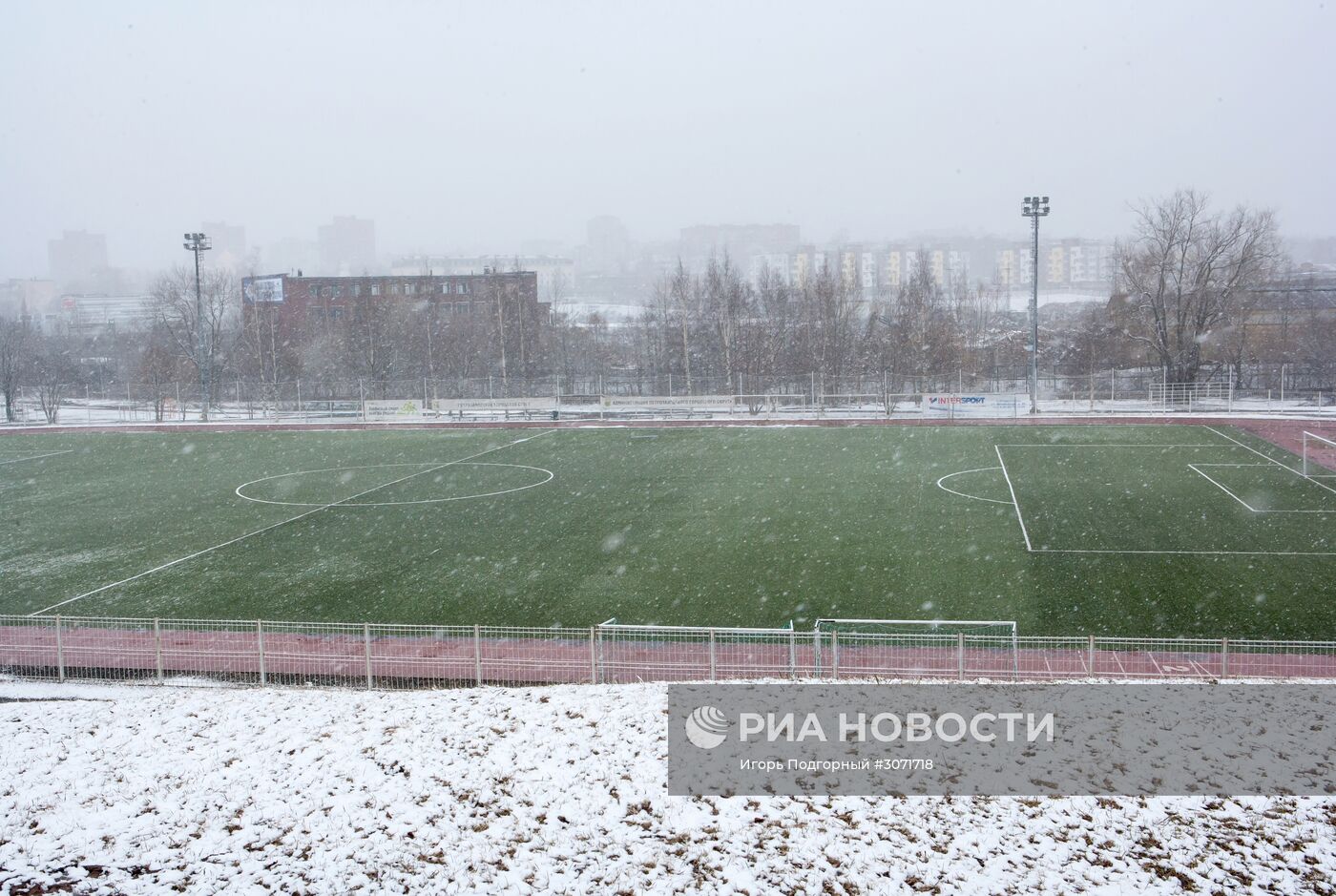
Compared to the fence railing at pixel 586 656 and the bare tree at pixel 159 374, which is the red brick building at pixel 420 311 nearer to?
the bare tree at pixel 159 374

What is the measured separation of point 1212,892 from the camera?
24.0ft

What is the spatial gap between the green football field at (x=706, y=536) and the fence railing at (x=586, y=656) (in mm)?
937

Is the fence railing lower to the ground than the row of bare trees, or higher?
lower

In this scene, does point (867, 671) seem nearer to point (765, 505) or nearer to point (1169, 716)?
point (1169, 716)

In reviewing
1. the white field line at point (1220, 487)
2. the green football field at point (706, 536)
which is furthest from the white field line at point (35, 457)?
the white field line at point (1220, 487)

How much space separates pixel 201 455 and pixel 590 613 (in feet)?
89.2

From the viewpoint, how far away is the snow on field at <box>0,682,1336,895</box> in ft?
25.5

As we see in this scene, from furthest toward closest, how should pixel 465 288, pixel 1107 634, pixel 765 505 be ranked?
1. pixel 465 288
2. pixel 765 505
3. pixel 1107 634

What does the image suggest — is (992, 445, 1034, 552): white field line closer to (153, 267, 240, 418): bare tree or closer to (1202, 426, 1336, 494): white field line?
(1202, 426, 1336, 494): white field line

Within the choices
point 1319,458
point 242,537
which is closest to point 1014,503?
point 1319,458

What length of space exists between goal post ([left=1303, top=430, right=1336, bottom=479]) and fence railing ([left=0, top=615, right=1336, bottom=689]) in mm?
16235

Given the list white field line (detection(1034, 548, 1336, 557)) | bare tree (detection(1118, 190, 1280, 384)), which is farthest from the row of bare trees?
white field line (detection(1034, 548, 1336, 557))

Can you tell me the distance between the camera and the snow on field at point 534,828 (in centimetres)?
777

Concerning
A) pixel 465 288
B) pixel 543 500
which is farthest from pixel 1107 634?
pixel 465 288
